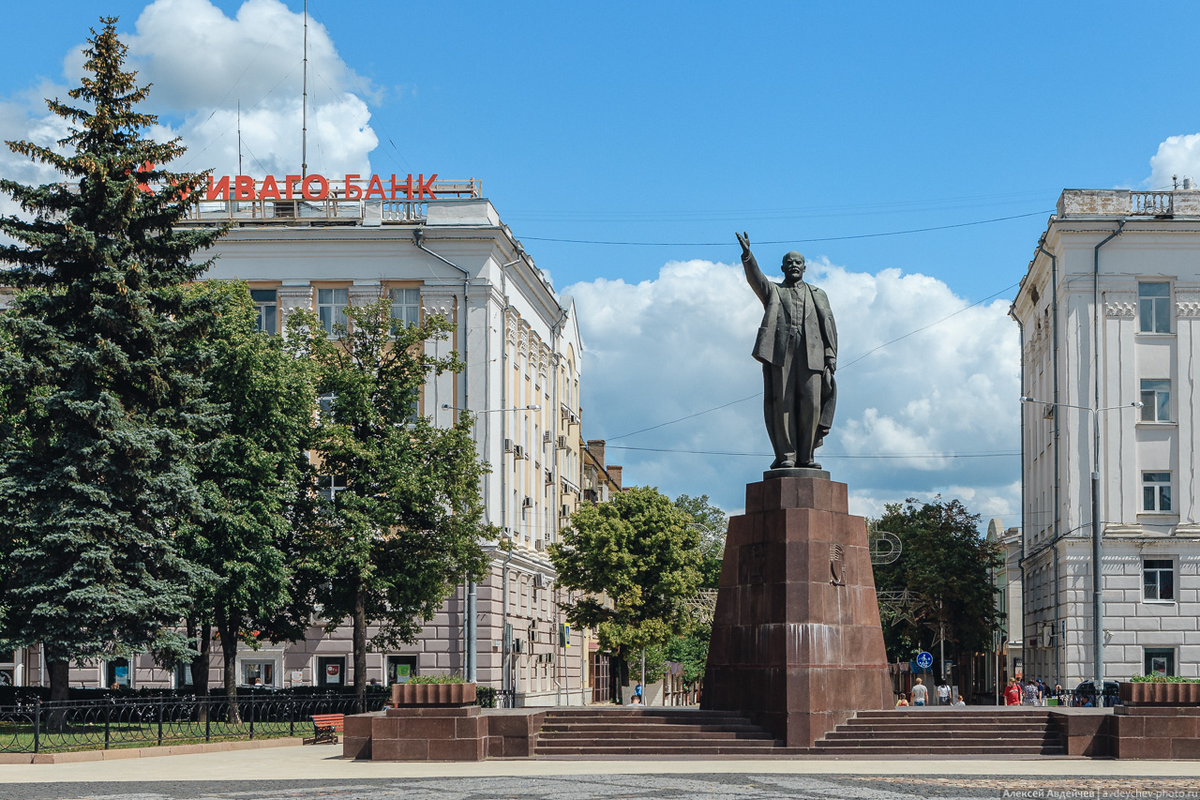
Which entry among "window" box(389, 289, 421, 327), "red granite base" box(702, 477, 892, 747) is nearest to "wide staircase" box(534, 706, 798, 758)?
"red granite base" box(702, 477, 892, 747)

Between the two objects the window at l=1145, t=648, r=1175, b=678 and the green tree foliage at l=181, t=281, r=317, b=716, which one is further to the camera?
the window at l=1145, t=648, r=1175, b=678

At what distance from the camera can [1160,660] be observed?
5072 cm

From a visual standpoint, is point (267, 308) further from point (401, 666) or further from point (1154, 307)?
point (1154, 307)

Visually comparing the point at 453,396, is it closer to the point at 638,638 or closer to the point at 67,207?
the point at 638,638

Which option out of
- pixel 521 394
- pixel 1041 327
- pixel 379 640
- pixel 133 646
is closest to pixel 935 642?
pixel 1041 327

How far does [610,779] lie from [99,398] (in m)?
15.4

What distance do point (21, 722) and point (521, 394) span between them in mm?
28912

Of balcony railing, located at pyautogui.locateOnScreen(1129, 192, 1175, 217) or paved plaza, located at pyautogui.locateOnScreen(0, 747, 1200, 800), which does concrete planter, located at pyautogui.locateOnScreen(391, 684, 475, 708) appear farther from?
balcony railing, located at pyautogui.locateOnScreen(1129, 192, 1175, 217)

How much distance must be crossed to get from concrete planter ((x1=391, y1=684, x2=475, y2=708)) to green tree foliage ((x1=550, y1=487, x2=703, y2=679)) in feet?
110

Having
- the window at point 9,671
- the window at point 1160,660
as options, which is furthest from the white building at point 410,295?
the window at point 1160,660

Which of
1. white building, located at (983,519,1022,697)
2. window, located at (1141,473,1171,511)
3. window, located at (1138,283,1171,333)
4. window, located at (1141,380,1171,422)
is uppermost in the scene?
window, located at (1138,283,1171,333)

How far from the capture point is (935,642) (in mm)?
70062

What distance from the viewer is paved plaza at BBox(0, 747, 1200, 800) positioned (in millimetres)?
18594

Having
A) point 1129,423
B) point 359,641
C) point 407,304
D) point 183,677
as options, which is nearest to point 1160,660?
point 1129,423
